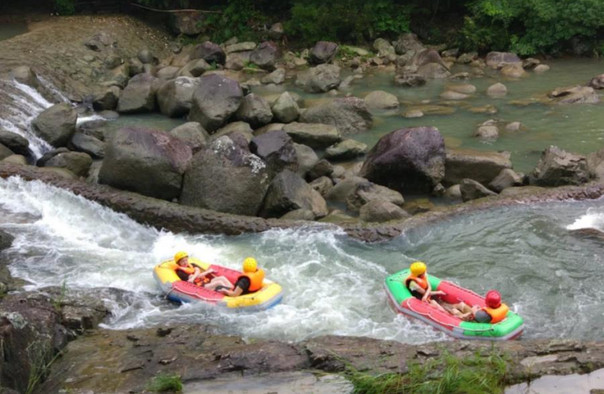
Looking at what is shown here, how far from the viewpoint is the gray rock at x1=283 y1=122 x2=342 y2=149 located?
581 inches

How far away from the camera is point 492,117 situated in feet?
55.3

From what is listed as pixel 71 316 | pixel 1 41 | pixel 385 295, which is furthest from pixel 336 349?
pixel 1 41

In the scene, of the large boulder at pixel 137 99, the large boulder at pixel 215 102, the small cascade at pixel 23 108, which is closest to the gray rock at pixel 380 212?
the large boulder at pixel 215 102

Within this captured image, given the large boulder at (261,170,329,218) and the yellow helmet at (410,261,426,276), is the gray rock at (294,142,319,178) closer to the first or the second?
the large boulder at (261,170,329,218)

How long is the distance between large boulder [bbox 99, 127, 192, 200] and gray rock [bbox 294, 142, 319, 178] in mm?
2316

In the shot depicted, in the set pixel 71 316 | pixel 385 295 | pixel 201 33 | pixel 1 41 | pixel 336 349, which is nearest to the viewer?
pixel 336 349

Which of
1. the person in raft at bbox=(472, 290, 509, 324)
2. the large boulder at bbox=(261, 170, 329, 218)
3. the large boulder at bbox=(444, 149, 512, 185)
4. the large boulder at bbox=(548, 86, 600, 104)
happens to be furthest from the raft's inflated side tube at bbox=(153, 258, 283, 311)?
the large boulder at bbox=(548, 86, 600, 104)

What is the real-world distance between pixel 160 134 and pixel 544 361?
7.89m

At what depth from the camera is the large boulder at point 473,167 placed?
42.4 feet

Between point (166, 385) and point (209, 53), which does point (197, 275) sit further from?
point (209, 53)

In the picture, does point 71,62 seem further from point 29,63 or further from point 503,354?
point 503,354

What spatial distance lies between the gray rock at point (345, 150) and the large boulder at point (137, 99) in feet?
17.9

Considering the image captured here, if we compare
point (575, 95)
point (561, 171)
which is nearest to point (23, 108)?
point (561, 171)

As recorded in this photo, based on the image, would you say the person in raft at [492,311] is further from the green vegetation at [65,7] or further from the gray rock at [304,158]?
the green vegetation at [65,7]
